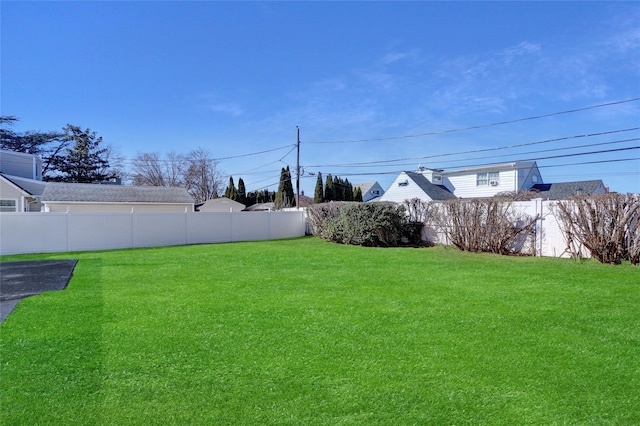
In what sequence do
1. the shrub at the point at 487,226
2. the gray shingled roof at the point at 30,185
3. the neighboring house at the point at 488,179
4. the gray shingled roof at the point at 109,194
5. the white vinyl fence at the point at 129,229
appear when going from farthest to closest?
the neighboring house at the point at 488,179
the gray shingled roof at the point at 30,185
the gray shingled roof at the point at 109,194
the white vinyl fence at the point at 129,229
the shrub at the point at 487,226

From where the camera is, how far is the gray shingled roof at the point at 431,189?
83.3ft

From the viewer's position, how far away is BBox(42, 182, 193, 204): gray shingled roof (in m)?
19.0

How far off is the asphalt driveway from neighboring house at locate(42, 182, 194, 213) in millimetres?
7892

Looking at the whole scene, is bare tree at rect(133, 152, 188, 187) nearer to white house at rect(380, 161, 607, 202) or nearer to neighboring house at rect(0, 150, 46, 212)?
neighboring house at rect(0, 150, 46, 212)

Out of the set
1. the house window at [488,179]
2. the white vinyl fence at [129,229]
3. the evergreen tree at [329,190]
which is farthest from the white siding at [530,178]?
the evergreen tree at [329,190]

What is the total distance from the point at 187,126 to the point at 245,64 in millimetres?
10781

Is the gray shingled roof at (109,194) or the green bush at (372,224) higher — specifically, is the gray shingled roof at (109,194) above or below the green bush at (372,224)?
above

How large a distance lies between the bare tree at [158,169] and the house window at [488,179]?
30.0 metres

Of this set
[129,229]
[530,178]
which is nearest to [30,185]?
[129,229]

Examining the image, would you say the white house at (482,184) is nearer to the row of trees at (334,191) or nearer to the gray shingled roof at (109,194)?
the row of trees at (334,191)

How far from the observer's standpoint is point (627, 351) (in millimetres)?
3504

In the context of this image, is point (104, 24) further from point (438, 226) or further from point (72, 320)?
point (438, 226)

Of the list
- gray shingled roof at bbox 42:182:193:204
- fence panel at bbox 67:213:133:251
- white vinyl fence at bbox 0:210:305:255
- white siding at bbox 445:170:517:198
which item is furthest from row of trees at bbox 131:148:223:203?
fence panel at bbox 67:213:133:251

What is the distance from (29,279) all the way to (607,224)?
43.7 ft
